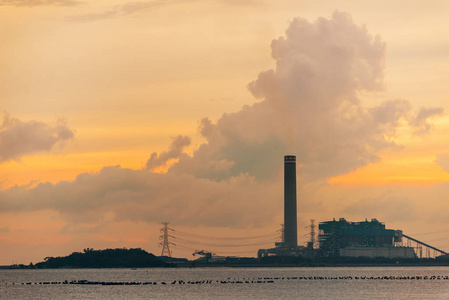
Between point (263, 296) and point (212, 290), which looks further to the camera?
point (212, 290)

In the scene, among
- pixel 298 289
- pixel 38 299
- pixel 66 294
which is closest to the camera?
pixel 38 299

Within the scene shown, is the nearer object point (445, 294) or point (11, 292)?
point (445, 294)

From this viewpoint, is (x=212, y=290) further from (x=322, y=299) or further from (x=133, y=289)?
(x=322, y=299)

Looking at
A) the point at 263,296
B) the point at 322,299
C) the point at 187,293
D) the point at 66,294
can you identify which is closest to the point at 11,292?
the point at 66,294

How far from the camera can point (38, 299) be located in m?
157

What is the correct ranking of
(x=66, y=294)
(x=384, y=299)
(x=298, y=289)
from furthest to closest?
1. (x=298, y=289)
2. (x=66, y=294)
3. (x=384, y=299)

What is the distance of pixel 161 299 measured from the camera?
151000mm

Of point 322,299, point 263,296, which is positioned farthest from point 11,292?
point 322,299

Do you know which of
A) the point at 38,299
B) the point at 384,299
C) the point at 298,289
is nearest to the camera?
the point at 384,299

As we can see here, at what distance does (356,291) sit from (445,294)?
1833 cm

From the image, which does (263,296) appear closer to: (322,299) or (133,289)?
(322,299)

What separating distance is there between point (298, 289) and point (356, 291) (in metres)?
15.0

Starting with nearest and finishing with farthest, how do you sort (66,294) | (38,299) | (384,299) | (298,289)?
1. (384,299)
2. (38,299)
3. (66,294)
4. (298,289)

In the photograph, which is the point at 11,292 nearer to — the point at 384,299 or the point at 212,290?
the point at 212,290
